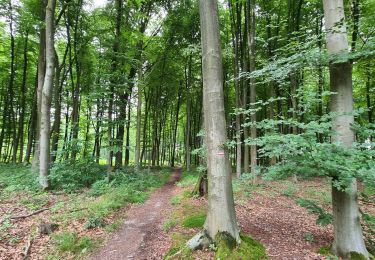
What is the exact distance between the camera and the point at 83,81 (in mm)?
17688

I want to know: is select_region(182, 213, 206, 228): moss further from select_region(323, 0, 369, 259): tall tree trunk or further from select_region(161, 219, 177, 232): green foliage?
select_region(323, 0, 369, 259): tall tree trunk

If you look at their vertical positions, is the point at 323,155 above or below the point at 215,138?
below

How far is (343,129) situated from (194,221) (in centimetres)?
400

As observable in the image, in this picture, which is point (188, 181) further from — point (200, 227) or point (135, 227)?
point (200, 227)

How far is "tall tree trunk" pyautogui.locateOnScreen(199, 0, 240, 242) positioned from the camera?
4.43 metres

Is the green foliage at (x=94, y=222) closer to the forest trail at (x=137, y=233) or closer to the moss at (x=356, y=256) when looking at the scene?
the forest trail at (x=137, y=233)

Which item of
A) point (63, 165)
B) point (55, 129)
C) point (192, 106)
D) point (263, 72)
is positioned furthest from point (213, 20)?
point (192, 106)

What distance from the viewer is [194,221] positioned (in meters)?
6.10

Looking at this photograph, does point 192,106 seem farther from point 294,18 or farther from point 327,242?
point 327,242

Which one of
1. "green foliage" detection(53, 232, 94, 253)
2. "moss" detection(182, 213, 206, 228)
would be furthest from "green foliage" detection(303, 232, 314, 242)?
"green foliage" detection(53, 232, 94, 253)

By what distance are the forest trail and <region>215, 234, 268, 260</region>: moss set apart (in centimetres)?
141

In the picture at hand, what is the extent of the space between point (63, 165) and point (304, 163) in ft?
33.8

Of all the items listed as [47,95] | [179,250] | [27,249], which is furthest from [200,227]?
[47,95]

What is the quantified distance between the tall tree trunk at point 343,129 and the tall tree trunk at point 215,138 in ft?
6.34
